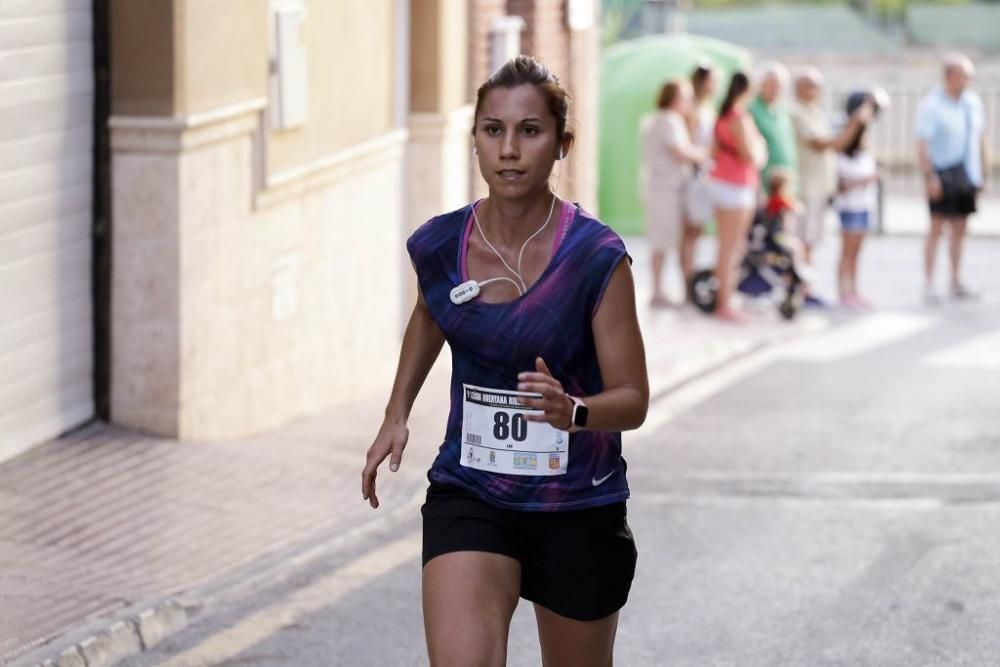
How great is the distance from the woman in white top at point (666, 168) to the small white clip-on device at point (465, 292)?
1198 centimetres

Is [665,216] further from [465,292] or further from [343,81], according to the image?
[465,292]

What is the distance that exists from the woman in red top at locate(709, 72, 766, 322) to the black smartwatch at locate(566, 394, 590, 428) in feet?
38.5

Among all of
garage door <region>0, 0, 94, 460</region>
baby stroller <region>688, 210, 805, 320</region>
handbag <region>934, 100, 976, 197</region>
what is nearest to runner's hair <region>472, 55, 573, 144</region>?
garage door <region>0, 0, 94, 460</region>

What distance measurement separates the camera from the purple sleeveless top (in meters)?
4.77

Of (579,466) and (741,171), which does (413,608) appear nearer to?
(579,466)

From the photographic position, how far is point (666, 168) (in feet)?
55.7

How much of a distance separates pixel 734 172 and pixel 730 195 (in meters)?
0.18

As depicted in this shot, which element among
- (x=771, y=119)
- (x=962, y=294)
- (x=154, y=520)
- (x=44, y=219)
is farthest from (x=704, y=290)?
(x=154, y=520)

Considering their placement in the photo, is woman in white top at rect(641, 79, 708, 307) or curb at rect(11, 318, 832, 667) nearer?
curb at rect(11, 318, 832, 667)

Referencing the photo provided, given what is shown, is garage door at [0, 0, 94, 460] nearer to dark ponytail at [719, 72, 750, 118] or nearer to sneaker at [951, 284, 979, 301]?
dark ponytail at [719, 72, 750, 118]

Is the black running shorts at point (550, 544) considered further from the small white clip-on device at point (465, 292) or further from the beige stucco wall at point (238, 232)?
the beige stucco wall at point (238, 232)

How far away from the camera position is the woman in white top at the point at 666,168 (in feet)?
54.7

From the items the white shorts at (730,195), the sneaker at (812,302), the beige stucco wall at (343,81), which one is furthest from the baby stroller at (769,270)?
the beige stucco wall at (343,81)

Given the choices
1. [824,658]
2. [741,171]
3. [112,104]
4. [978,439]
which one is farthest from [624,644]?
[741,171]
